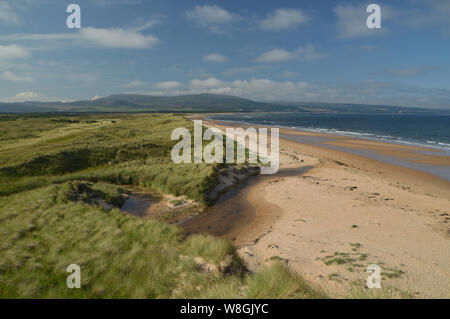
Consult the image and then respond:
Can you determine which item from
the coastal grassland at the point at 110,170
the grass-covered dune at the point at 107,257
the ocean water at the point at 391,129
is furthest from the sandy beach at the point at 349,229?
the ocean water at the point at 391,129

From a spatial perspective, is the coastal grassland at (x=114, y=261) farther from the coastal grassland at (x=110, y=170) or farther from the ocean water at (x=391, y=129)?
the ocean water at (x=391, y=129)

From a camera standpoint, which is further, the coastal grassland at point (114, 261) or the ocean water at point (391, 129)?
the ocean water at point (391, 129)

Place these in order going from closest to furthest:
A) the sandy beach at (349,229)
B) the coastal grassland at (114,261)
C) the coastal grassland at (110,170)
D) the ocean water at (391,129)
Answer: the coastal grassland at (114,261), the sandy beach at (349,229), the coastal grassland at (110,170), the ocean water at (391,129)

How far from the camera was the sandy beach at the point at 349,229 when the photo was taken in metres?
6.97

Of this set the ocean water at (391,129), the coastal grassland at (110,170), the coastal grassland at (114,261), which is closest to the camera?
the coastal grassland at (114,261)

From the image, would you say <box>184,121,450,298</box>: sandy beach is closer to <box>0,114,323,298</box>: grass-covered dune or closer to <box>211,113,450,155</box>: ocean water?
<box>0,114,323,298</box>: grass-covered dune

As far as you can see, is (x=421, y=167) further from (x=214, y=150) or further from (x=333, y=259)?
(x=333, y=259)

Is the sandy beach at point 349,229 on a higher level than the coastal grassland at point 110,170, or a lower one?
lower

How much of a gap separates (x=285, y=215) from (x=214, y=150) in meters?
14.5

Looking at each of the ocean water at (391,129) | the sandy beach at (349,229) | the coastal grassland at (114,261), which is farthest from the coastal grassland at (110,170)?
the ocean water at (391,129)

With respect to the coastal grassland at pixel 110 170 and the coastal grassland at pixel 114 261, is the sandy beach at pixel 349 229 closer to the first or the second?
the coastal grassland at pixel 114 261

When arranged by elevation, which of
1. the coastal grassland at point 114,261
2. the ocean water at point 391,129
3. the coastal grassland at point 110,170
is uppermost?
the ocean water at point 391,129

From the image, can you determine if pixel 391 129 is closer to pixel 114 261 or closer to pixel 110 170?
pixel 110 170

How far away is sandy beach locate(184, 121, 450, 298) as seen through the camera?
6.97 m
